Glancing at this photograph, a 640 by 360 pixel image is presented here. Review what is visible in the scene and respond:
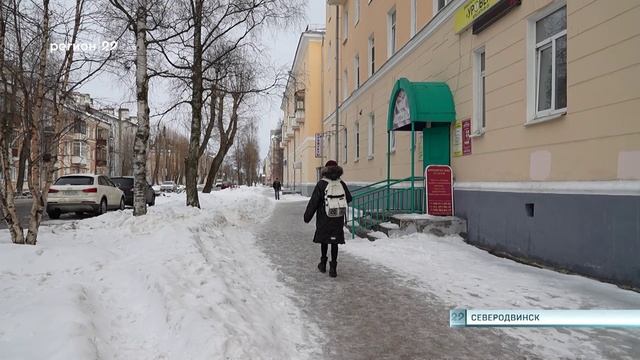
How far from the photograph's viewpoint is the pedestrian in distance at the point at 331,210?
7246mm

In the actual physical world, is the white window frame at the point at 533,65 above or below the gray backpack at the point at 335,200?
above

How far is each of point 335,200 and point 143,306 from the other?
3.29 meters

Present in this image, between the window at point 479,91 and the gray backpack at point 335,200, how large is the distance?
165 inches

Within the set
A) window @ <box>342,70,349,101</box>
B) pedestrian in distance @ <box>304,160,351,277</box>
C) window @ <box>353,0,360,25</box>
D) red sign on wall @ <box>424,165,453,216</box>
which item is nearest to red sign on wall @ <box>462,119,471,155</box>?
red sign on wall @ <box>424,165,453,216</box>

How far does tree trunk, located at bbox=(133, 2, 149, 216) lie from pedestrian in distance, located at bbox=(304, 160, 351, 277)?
6.85 m

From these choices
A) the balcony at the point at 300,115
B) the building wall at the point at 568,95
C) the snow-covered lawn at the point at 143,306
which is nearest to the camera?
the snow-covered lawn at the point at 143,306

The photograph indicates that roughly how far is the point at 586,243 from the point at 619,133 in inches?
58.9

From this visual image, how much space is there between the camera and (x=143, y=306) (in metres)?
4.76

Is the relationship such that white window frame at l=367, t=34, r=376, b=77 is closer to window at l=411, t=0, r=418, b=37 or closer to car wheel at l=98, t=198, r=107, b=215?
window at l=411, t=0, r=418, b=37

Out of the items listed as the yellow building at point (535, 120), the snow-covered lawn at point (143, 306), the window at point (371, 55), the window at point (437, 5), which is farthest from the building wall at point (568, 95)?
the window at point (371, 55)

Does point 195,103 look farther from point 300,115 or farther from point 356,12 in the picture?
point 300,115

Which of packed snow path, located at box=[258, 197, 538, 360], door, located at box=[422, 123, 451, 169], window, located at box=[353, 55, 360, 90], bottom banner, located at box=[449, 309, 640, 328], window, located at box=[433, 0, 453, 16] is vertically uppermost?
window, located at box=[353, 55, 360, 90]

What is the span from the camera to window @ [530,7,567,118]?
298 inches

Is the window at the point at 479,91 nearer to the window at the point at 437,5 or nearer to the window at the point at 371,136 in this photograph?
the window at the point at 437,5
